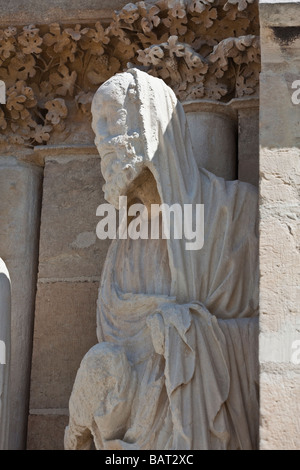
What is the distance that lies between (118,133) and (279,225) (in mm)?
988

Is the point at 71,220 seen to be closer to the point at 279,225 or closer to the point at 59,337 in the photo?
the point at 59,337

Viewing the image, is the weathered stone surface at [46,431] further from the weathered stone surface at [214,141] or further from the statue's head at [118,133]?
the weathered stone surface at [214,141]

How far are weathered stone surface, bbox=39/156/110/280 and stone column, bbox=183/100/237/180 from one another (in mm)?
560

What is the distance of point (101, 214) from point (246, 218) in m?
1.04

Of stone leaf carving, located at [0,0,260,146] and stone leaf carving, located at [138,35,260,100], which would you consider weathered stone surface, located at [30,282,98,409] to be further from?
stone leaf carving, located at [138,35,260,100]

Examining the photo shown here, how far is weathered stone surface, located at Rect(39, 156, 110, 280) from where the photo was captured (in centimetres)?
720

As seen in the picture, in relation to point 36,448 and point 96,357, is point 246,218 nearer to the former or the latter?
point 96,357

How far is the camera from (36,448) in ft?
22.7

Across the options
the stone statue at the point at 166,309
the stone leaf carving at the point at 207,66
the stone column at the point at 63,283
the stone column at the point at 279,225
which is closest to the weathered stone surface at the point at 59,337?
the stone column at the point at 63,283

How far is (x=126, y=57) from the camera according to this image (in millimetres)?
7457

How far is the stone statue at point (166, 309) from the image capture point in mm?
5938

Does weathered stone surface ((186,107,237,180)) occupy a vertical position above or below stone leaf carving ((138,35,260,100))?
below

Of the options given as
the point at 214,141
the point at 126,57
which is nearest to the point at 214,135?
the point at 214,141

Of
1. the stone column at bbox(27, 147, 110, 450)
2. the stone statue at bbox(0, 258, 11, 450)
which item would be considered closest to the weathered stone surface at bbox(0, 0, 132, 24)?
the stone column at bbox(27, 147, 110, 450)
